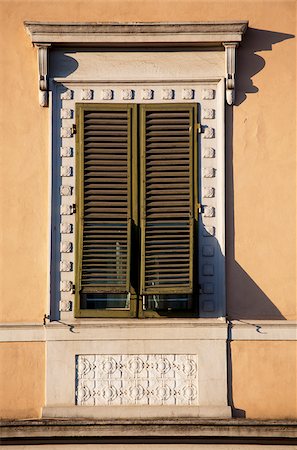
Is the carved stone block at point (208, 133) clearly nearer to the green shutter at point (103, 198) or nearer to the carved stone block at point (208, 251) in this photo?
the green shutter at point (103, 198)

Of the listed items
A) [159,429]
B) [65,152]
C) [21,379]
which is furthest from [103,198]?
[159,429]

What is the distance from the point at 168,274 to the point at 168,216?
21.5 inches

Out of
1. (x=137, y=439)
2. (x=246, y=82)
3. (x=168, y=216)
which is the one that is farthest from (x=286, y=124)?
(x=137, y=439)

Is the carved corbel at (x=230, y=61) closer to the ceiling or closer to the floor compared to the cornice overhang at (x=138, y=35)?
closer to the floor

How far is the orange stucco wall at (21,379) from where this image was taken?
956 cm

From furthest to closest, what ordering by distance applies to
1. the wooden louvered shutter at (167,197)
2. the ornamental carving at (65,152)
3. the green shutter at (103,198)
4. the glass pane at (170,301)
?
1. the ornamental carving at (65,152)
2. the glass pane at (170,301)
3. the green shutter at (103,198)
4. the wooden louvered shutter at (167,197)

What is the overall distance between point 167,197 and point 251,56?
1.54m

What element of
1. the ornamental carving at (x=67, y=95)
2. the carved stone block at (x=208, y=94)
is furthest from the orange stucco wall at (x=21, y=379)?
the carved stone block at (x=208, y=94)

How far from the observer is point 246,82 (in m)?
9.88

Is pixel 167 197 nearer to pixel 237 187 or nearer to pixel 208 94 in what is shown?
pixel 237 187

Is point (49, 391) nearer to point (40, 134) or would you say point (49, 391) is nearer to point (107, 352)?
point (107, 352)

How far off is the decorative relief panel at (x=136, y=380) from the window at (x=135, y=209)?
1.36ft

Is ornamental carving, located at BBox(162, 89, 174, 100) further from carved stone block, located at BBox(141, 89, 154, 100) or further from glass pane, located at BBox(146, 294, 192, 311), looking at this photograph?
glass pane, located at BBox(146, 294, 192, 311)

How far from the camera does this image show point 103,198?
969 centimetres
